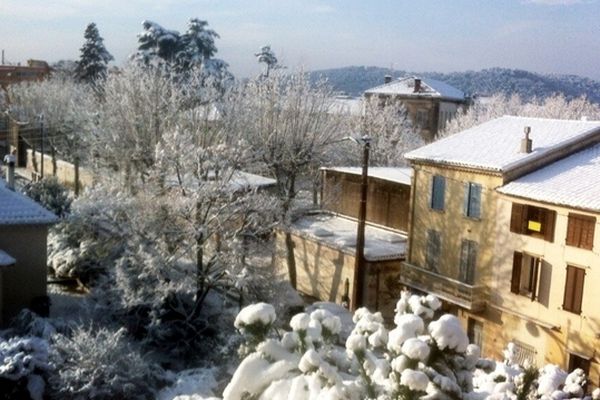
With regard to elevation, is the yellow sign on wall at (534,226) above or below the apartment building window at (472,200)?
below

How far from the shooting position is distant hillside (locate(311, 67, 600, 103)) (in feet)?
384

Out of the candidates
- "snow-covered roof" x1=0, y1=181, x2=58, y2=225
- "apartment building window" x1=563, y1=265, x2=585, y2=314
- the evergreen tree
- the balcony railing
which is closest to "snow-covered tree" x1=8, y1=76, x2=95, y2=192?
the evergreen tree

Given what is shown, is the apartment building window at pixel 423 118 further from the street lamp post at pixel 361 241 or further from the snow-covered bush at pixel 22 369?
the snow-covered bush at pixel 22 369

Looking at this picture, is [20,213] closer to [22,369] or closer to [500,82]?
[22,369]

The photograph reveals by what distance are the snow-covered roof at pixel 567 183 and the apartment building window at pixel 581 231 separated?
48 centimetres

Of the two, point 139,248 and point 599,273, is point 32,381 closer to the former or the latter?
point 139,248

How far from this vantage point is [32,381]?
695 inches

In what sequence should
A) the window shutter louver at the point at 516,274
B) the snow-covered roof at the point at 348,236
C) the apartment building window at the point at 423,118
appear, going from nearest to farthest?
1. the window shutter louver at the point at 516,274
2. the snow-covered roof at the point at 348,236
3. the apartment building window at the point at 423,118

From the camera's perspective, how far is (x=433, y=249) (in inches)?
1064

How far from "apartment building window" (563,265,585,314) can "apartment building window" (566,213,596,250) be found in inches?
30.6

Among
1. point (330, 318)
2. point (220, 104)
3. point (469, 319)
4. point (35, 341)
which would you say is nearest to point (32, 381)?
point (35, 341)

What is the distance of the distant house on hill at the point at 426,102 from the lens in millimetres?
63188

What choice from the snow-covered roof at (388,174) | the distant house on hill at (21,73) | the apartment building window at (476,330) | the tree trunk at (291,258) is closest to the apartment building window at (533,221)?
the apartment building window at (476,330)

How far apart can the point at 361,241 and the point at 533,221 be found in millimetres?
5660
